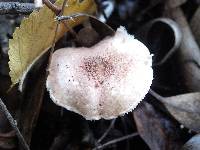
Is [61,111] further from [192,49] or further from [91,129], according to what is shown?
[192,49]

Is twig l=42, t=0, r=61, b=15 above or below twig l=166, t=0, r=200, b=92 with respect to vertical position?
above

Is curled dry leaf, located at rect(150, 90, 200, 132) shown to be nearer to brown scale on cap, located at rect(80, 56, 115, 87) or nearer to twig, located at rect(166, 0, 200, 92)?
twig, located at rect(166, 0, 200, 92)

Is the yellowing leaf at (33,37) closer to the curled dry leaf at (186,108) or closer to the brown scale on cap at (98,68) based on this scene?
the brown scale on cap at (98,68)

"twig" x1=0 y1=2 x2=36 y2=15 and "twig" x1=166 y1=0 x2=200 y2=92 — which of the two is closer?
"twig" x1=0 y1=2 x2=36 y2=15

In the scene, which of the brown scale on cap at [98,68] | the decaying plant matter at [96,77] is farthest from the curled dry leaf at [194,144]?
the brown scale on cap at [98,68]

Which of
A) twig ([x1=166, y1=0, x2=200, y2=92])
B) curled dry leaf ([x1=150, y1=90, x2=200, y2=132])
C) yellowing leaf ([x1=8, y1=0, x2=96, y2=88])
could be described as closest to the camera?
yellowing leaf ([x1=8, y1=0, x2=96, y2=88])

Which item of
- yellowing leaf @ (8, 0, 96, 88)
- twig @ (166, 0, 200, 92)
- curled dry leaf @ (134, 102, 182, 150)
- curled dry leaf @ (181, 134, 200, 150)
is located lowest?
curled dry leaf @ (134, 102, 182, 150)

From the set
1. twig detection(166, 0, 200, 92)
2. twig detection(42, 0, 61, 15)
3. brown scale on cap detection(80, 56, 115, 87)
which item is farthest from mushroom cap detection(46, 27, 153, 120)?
twig detection(166, 0, 200, 92)
